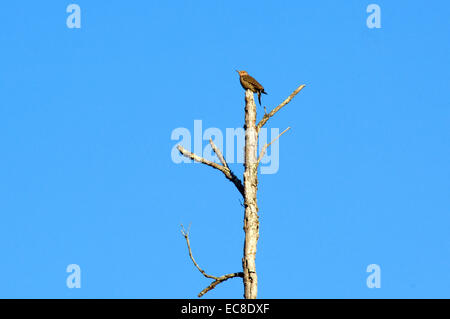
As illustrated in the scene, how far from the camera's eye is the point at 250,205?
12789mm

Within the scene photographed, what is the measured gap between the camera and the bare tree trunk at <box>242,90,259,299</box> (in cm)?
1241

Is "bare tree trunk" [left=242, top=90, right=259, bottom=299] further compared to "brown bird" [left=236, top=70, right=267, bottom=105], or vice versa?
"brown bird" [left=236, top=70, right=267, bottom=105]

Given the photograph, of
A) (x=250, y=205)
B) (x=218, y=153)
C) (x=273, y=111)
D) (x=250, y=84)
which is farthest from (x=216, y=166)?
(x=250, y=84)

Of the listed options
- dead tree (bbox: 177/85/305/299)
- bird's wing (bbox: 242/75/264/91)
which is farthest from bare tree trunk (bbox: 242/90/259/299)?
bird's wing (bbox: 242/75/264/91)

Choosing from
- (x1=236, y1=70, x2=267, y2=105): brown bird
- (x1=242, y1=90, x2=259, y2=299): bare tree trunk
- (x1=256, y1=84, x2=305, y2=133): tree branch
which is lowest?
(x1=242, y1=90, x2=259, y2=299): bare tree trunk

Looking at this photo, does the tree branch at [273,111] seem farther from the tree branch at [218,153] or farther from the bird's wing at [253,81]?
the bird's wing at [253,81]

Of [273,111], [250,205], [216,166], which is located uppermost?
[273,111]

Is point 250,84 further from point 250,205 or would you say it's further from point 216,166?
point 250,205

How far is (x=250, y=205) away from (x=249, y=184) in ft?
1.08

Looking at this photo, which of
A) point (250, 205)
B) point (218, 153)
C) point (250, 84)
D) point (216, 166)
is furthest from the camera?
point (250, 84)

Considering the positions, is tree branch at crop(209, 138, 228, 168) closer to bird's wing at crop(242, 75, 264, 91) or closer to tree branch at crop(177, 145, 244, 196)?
tree branch at crop(177, 145, 244, 196)
